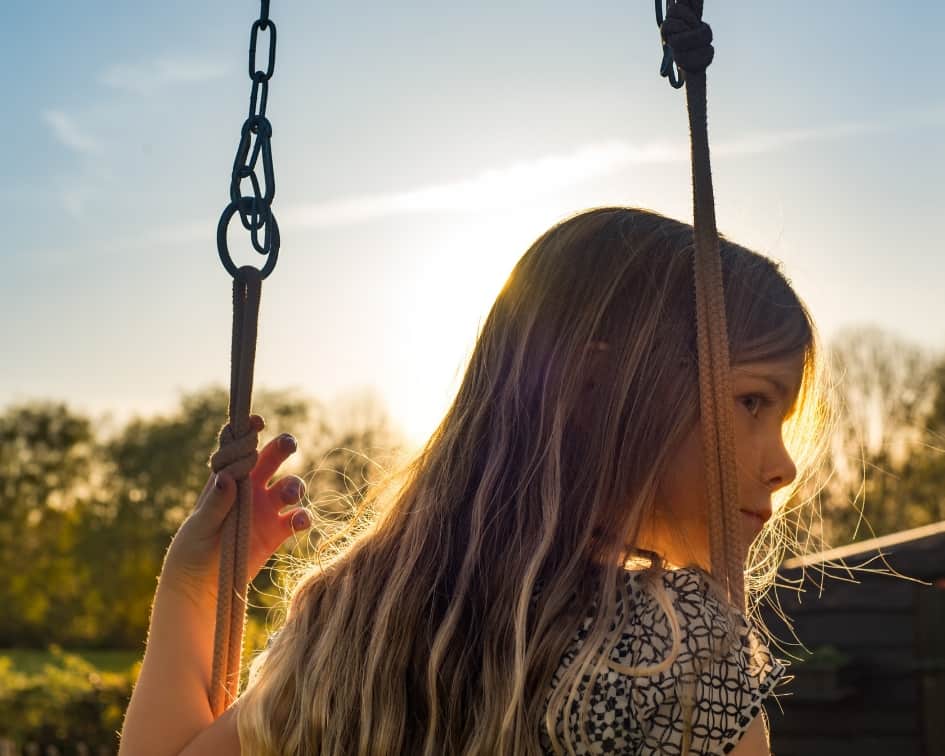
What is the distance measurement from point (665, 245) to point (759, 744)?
58 cm

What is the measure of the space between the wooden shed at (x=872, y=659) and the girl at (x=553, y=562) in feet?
13.4

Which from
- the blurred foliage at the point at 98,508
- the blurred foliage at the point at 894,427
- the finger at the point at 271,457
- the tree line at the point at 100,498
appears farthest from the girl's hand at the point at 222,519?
the blurred foliage at the point at 98,508

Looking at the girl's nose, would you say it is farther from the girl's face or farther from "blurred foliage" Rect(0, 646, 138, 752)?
"blurred foliage" Rect(0, 646, 138, 752)

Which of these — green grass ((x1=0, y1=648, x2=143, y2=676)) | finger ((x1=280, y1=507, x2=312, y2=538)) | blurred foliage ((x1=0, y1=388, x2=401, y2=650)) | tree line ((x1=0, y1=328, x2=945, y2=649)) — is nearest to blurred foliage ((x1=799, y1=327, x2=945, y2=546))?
tree line ((x1=0, y1=328, x2=945, y2=649))

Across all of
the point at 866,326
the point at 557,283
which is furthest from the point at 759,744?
the point at 866,326

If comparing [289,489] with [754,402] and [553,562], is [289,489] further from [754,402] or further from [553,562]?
[754,402]

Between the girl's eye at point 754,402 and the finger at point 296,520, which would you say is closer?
the girl's eye at point 754,402

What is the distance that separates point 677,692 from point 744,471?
1.06ft

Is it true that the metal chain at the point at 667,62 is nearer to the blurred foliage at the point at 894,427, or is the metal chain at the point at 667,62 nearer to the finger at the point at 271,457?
the finger at the point at 271,457

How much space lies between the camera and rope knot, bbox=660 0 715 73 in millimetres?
1242

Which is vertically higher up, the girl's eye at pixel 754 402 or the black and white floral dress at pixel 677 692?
the girl's eye at pixel 754 402

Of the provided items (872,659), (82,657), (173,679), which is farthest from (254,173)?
(82,657)

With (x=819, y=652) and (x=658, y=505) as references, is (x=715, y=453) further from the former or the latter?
(x=819, y=652)

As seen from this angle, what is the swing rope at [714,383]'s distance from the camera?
1081 millimetres
